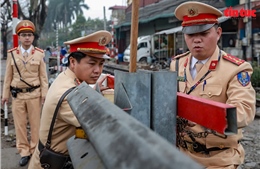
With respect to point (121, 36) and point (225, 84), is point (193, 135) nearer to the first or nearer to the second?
point (225, 84)

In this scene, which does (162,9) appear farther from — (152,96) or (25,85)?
(152,96)

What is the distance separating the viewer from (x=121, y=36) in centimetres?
3534

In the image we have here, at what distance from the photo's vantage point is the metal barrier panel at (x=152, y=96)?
146cm

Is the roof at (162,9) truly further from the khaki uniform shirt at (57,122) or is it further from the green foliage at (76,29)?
the green foliage at (76,29)

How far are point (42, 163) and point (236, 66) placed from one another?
1.44 m

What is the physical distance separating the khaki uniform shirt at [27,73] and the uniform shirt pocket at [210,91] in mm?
3570

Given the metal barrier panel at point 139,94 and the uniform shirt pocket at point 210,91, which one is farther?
the uniform shirt pocket at point 210,91

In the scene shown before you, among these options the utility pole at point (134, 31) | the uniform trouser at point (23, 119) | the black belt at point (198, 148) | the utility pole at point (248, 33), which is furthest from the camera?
the utility pole at point (248, 33)

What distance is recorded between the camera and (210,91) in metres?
2.25

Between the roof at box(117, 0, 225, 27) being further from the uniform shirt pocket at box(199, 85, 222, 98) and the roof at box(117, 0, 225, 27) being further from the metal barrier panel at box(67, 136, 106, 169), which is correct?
the metal barrier panel at box(67, 136, 106, 169)

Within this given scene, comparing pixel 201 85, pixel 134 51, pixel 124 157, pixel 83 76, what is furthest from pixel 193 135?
pixel 124 157

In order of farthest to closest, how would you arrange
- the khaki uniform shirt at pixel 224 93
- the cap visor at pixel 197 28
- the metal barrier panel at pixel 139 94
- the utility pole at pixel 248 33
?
the utility pole at pixel 248 33
the cap visor at pixel 197 28
the khaki uniform shirt at pixel 224 93
the metal barrier panel at pixel 139 94

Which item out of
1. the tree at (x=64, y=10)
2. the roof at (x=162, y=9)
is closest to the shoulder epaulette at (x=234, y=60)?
the roof at (x=162, y=9)

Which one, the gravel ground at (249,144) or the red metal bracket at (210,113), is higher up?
the red metal bracket at (210,113)
